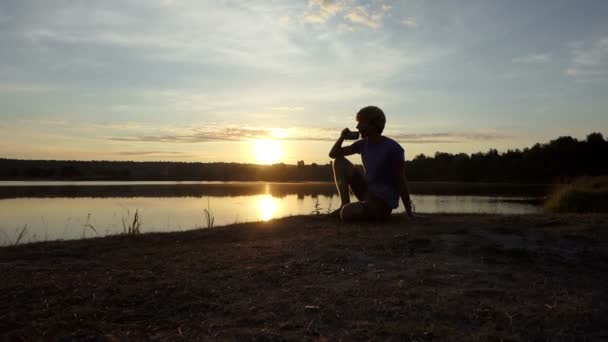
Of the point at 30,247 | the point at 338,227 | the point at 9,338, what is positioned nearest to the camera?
the point at 9,338

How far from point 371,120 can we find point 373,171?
0.85 meters

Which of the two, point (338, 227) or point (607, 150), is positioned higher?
point (607, 150)

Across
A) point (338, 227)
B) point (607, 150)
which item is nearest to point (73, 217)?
point (338, 227)

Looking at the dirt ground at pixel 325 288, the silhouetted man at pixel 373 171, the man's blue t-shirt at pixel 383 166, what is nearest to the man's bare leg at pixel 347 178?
the silhouetted man at pixel 373 171

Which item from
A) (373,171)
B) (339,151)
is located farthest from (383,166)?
(339,151)

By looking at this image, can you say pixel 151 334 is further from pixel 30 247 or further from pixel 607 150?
pixel 607 150

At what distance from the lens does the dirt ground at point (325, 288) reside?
2.84 metres

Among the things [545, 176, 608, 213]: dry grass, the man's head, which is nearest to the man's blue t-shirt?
the man's head

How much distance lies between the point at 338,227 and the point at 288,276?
3.01 meters

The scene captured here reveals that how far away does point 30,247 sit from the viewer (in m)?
5.96

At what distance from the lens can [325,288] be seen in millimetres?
3666

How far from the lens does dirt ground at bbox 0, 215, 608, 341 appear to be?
2842mm

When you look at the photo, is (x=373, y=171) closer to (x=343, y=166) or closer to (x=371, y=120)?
(x=343, y=166)

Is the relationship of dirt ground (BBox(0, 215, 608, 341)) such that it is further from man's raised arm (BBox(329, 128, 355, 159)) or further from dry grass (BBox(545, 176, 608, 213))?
dry grass (BBox(545, 176, 608, 213))
